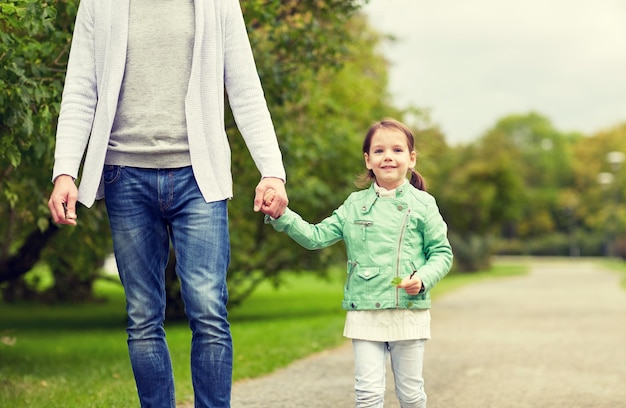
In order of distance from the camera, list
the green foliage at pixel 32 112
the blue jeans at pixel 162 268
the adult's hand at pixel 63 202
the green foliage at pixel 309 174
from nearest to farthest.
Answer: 1. the adult's hand at pixel 63 202
2. the blue jeans at pixel 162 268
3. the green foliage at pixel 32 112
4. the green foliage at pixel 309 174

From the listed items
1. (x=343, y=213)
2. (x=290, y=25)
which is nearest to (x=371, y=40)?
(x=290, y=25)

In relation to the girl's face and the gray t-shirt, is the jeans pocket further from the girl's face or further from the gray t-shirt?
the girl's face

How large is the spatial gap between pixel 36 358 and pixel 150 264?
7.53 metres

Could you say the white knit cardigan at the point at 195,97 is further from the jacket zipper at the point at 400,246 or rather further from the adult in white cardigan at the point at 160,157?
the jacket zipper at the point at 400,246

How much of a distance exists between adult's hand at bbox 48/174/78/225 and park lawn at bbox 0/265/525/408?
9.83 ft

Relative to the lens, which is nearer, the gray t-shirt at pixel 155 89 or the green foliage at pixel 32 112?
the gray t-shirt at pixel 155 89

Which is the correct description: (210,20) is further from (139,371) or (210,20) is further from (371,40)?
(371,40)

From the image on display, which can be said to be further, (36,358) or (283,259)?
(283,259)

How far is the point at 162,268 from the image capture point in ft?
12.3

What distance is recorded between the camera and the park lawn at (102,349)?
23.3ft

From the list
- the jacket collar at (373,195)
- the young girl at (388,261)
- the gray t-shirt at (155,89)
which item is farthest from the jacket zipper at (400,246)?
the gray t-shirt at (155,89)

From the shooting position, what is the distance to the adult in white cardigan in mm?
3594

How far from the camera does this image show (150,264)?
3.68 metres

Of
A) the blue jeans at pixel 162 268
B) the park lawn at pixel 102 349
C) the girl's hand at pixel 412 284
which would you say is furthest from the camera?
the park lawn at pixel 102 349
